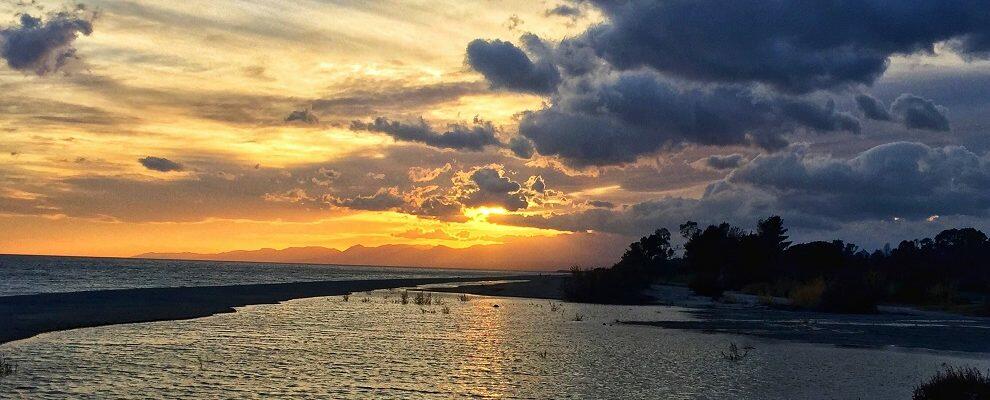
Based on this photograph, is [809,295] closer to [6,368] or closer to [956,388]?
[956,388]

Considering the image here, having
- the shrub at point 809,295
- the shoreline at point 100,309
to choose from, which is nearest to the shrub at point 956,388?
the shoreline at point 100,309

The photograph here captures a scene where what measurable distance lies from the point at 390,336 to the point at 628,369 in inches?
609

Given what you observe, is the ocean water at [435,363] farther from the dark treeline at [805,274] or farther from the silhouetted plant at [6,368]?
the dark treeline at [805,274]

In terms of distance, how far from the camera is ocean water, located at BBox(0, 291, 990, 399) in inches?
1007

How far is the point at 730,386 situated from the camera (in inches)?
1097

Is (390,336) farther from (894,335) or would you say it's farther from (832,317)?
(832,317)

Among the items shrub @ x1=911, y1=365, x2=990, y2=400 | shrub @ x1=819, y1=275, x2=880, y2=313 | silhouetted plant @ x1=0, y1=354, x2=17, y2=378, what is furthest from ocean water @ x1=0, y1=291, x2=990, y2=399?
shrub @ x1=819, y1=275, x2=880, y2=313

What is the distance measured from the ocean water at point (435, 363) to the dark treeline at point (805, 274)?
34155 millimetres

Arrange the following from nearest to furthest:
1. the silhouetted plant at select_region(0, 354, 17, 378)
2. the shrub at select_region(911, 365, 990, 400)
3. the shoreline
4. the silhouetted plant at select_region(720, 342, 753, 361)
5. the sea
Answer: the shrub at select_region(911, 365, 990, 400) → the sea → the silhouetted plant at select_region(0, 354, 17, 378) → the silhouetted plant at select_region(720, 342, 753, 361) → the shoreline

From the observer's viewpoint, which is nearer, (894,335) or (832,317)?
(894,335)

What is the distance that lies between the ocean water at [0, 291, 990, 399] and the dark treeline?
1345 inches

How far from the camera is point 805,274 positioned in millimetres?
102625

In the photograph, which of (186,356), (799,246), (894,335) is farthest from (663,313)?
(799,246)

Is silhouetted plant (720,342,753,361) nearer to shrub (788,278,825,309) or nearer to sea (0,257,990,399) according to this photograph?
sea (0,257,990,399)
